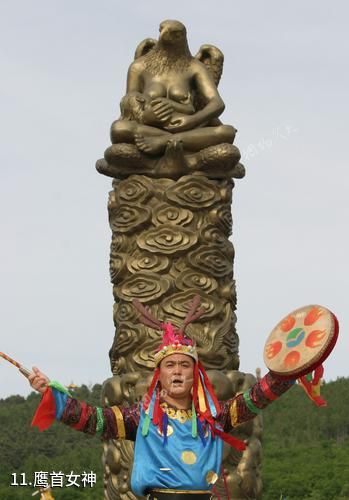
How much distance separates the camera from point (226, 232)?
706 centimetres

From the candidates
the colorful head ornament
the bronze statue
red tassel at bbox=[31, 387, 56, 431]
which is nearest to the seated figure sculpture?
the bronze statue

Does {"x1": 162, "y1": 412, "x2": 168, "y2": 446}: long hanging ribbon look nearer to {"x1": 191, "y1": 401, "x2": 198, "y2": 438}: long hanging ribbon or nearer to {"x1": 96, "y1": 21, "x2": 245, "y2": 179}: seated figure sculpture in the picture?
{"x1": 191, "y1": 401, "x2": 198, "y2": 438}: long hanging ribbon

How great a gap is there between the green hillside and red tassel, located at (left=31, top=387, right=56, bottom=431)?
7.77 m

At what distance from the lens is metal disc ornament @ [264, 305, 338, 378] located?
382cm

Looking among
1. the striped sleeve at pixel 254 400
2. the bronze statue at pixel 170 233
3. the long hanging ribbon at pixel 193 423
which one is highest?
the bronze statue at pixel 170 233

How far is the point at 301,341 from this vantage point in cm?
391

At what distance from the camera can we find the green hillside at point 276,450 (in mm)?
14000

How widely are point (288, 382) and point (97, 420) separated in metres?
0.73

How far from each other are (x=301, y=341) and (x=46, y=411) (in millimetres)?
948

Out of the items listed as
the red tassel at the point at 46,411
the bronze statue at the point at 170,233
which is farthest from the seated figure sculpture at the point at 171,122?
the red tassel at the point at 46,411

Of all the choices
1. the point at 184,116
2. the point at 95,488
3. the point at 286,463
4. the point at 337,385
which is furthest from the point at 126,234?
the point at 337,385

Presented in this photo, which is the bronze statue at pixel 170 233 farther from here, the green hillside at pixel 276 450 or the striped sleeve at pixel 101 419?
the green hillside at pixel 276 450

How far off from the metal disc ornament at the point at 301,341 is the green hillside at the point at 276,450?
795 centimetres

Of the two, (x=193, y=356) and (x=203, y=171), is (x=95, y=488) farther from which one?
(x=193, y=356)
